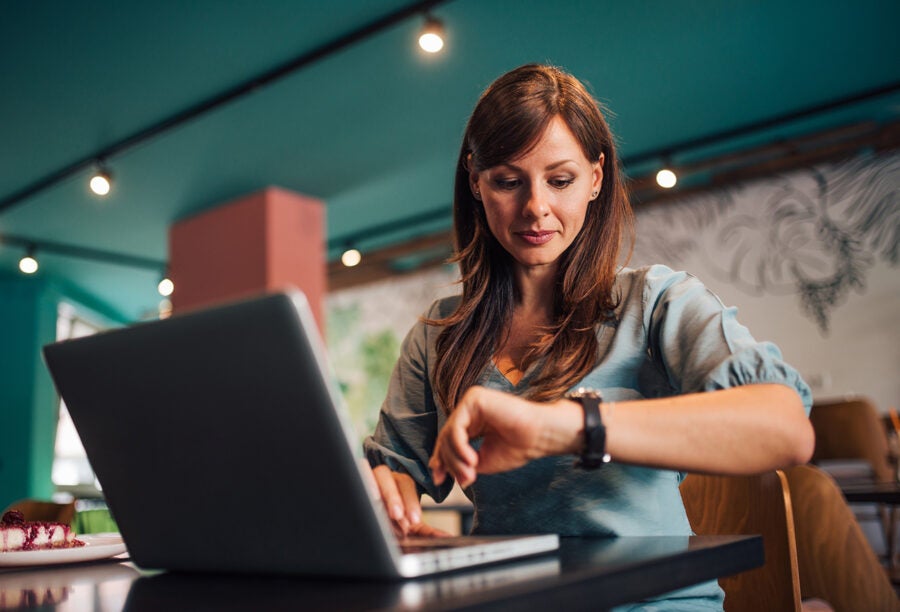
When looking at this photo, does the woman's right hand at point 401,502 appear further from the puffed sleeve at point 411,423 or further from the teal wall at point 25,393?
the teal wall at point 25,393

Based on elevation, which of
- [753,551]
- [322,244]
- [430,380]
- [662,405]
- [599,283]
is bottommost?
[753,551]

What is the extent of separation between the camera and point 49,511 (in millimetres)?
2287

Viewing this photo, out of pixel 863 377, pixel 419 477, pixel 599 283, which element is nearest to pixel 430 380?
pixel 419 477

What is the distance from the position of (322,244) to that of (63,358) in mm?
5233

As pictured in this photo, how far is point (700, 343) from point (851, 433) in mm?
3049

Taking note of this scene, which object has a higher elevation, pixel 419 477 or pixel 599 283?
pixel 599 283

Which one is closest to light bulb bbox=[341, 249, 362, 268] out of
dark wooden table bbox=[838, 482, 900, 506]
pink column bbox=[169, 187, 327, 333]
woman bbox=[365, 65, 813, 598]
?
pink column bbox=[169, 187, 327, 333]

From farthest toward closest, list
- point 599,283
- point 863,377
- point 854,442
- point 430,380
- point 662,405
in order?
point 863,377
point 854,442
point 430,380
point 599,283
point 662,405

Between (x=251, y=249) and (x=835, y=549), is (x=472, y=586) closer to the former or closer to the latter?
(x=835, y=549)

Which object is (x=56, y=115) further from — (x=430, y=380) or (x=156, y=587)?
(x=156, y=587)

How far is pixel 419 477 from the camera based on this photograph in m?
1.25

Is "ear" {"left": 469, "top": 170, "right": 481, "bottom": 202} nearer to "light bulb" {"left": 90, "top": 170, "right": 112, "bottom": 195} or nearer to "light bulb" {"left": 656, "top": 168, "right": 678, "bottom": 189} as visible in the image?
"light bulb" {"left": 656, "top": 168, "right": 678, "bottom": 189}

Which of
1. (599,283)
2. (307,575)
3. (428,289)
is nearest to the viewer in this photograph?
(307,575)

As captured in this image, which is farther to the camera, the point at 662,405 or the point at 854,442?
the point at 854,442
